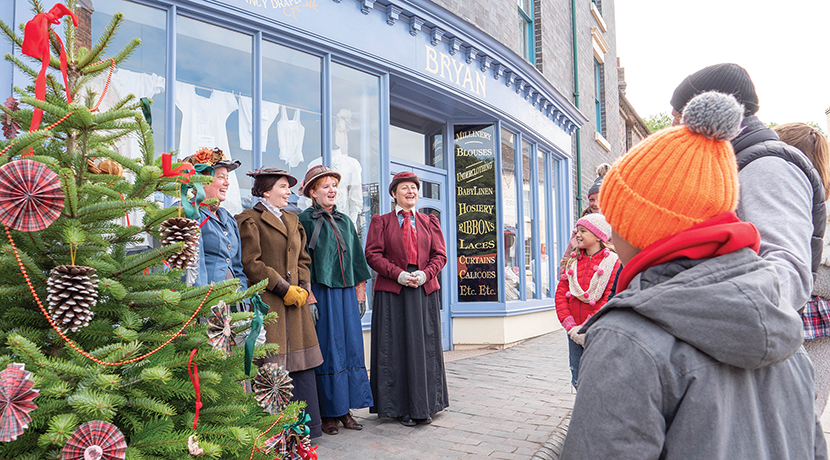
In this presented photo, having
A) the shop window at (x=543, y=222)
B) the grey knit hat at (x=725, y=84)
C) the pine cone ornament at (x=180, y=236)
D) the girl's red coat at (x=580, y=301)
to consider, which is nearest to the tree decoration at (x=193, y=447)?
the pine cone ornament at (x=180, y=236)

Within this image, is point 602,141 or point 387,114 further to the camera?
point 602,141

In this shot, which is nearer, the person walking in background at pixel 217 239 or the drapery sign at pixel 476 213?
the person walking in background at pixel 217 239

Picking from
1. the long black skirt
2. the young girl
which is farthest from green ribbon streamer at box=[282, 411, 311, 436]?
the young girl

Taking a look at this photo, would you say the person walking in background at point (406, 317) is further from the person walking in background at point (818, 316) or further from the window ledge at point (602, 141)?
the window ledge at point (602, 141)

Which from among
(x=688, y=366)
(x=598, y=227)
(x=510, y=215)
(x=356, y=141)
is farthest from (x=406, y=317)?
(x=510, y=215)

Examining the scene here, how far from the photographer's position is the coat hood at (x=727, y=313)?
1.01m

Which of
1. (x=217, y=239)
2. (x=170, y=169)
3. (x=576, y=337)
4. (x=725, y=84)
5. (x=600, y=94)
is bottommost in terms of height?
(x=576, y=337)

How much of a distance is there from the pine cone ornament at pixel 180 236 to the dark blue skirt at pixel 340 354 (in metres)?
2.54

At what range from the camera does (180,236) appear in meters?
1.61

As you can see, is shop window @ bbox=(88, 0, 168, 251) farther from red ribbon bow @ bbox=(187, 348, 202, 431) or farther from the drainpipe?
the drainpipe

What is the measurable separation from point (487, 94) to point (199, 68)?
468cm

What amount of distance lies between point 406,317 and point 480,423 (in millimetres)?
1055

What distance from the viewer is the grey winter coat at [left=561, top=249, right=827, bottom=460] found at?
101cm

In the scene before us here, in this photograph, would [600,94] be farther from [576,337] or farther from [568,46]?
[576,337]
